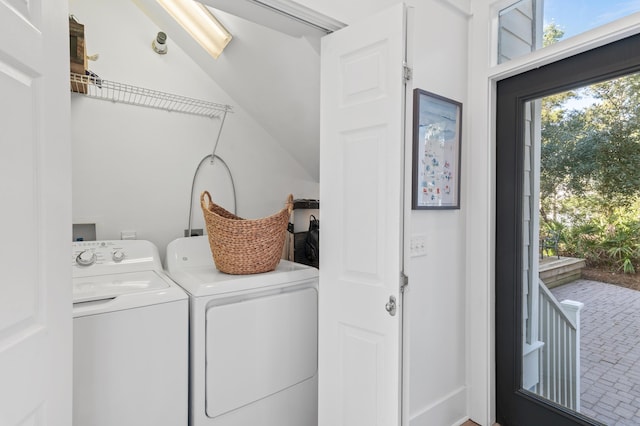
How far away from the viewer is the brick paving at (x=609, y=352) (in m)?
1.59

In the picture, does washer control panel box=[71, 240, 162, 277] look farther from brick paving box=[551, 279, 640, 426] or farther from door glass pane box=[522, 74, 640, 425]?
brick paving box=[551, 279, 640, 426]

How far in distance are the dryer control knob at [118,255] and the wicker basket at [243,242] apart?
56 cm

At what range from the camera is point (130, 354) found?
131 centimetres

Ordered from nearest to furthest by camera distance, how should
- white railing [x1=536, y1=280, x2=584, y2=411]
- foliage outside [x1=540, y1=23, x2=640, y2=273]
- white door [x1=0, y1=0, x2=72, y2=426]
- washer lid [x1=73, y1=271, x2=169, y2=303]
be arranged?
1. white door [x1=0, y1=0, x2=72, y2=426]
2. washer lid [x1=73, y1=271, x2=169, y2=303]
3. foliage outside [x1=540, y1=23, x2=640, y2=273]
4. white railing [x1=536, y1=280, x2=584, y2=411]

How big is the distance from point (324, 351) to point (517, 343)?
3.92ft

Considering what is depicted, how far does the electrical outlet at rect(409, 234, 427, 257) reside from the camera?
1.82m

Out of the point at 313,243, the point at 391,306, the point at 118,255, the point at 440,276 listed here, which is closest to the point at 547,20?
the point at 440,276

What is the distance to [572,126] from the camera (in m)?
1.79

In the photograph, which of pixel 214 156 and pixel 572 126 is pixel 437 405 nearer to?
pixel 572 126

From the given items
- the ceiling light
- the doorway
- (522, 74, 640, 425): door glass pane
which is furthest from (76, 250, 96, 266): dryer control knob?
(522, 74, 640, 425): door glass pane

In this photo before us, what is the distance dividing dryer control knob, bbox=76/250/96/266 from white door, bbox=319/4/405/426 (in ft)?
4.02

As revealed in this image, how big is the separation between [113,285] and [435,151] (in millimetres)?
1787

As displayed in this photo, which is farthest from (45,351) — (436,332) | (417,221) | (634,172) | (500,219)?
(634,172)

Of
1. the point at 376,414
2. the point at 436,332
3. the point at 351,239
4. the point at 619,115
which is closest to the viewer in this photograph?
the point at 376,414
